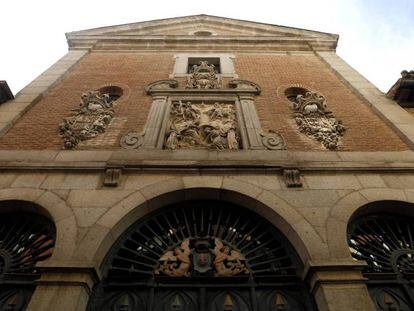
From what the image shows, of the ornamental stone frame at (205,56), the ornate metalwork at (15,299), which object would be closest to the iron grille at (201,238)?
the ornate metalwork at (15,299)

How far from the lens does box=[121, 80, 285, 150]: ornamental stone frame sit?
618 cm

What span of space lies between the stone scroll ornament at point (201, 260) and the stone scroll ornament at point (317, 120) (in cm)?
300

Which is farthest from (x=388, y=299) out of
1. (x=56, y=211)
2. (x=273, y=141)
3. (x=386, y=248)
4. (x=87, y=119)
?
(x=87, y=119)

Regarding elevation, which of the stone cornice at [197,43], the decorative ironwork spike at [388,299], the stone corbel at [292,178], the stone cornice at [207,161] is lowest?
the decorative ironwork spike at [388,299]

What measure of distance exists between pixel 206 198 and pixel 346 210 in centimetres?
220

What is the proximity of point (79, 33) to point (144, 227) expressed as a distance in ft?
29.1

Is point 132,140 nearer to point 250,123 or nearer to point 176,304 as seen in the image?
point 250,123

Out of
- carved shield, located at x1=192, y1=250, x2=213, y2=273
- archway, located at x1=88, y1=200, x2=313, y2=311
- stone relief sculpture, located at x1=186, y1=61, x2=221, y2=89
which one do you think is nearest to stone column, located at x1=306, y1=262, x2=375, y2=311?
archway, located at x1=88, y1=200, x2=313, y2=311

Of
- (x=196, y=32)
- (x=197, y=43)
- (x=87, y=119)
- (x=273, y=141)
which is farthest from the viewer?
(x=196, y=32)

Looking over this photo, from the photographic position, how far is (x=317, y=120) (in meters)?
6.99

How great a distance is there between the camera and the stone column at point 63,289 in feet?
12.2

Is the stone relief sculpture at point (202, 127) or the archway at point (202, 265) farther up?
the stone relief sculpture at point (202, 127)

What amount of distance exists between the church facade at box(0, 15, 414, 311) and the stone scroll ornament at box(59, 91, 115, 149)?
0.12ft

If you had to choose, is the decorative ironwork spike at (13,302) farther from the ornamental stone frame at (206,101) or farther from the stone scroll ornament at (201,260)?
the ornamental stone frame at (206,101)
